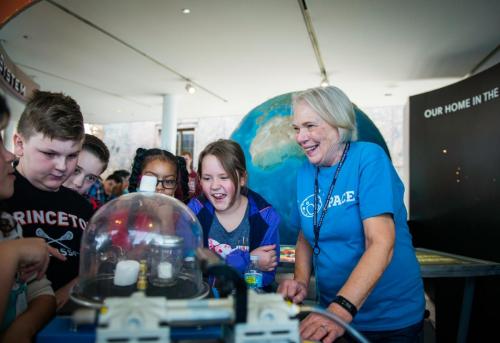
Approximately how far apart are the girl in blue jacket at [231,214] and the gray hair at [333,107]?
2.14 feet

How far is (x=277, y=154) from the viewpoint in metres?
3.16

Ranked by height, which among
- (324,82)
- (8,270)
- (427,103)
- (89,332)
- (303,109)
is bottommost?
(89,332)

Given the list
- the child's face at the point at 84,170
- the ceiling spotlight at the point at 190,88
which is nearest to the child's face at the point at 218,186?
the child's face at the point at 84,170

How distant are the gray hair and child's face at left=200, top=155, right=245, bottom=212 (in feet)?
2.21

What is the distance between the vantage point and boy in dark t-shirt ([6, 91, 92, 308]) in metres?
1.49

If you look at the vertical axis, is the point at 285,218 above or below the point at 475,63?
below

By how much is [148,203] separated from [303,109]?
0.82 metres

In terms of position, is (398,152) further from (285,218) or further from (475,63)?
(285,218)

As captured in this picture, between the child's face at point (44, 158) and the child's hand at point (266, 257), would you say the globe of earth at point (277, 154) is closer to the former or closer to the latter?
the child's hand at point (266, 257)

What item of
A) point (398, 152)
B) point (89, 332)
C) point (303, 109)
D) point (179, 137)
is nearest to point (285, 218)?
point (303, 109)

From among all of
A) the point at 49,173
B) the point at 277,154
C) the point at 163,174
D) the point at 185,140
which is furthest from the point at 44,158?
the point at 185,140

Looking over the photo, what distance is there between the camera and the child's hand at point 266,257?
73.8 inches

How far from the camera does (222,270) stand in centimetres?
74

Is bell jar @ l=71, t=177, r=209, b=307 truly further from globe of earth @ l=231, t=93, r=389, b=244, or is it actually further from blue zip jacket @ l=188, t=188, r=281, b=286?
globe of earth @ l=231, t=93, r=389, b=244
